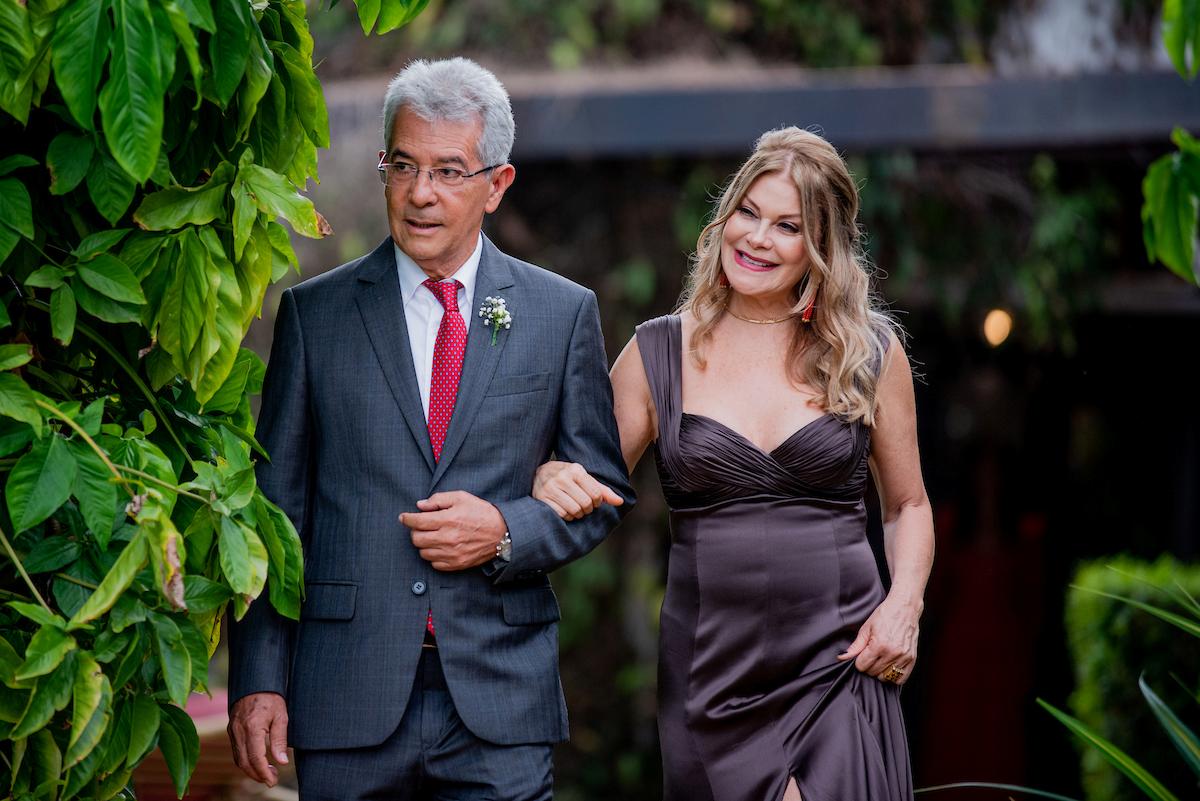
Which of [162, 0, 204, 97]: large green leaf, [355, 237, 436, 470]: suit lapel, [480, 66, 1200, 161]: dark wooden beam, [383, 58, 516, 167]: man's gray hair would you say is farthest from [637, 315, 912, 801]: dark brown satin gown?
[480, 66, 1200, 161]: dark wooden beam

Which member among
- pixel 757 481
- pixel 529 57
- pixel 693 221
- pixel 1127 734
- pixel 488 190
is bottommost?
pixel 1127 734

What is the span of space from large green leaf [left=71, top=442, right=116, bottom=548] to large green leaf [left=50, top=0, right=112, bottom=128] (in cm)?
51

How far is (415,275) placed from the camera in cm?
338

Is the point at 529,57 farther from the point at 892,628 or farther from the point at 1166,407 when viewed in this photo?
the point at 892,628

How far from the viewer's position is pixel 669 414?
12.2 ft

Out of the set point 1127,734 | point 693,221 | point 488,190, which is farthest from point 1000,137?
point 488,190

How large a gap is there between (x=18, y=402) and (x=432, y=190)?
1.13 metres

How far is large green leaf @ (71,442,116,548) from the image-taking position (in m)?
2.34

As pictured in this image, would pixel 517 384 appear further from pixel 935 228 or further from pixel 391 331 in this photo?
pixel 935 228

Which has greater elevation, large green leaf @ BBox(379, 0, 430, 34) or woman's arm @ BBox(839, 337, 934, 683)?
large green leaf @ BBox(379, 0, 430, 34)

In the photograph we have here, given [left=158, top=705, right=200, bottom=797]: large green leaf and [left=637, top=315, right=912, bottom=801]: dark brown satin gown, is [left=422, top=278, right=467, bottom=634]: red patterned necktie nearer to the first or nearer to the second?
[left=637, top=315, right=912, bottom=801]: dark brown satin gown

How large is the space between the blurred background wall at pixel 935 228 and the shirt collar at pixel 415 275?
337cm

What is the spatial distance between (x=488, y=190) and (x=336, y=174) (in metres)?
3.60

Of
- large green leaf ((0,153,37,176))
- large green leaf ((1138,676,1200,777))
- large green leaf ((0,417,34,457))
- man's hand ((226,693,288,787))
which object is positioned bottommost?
large green leaf ((1138,676,1200,777))
